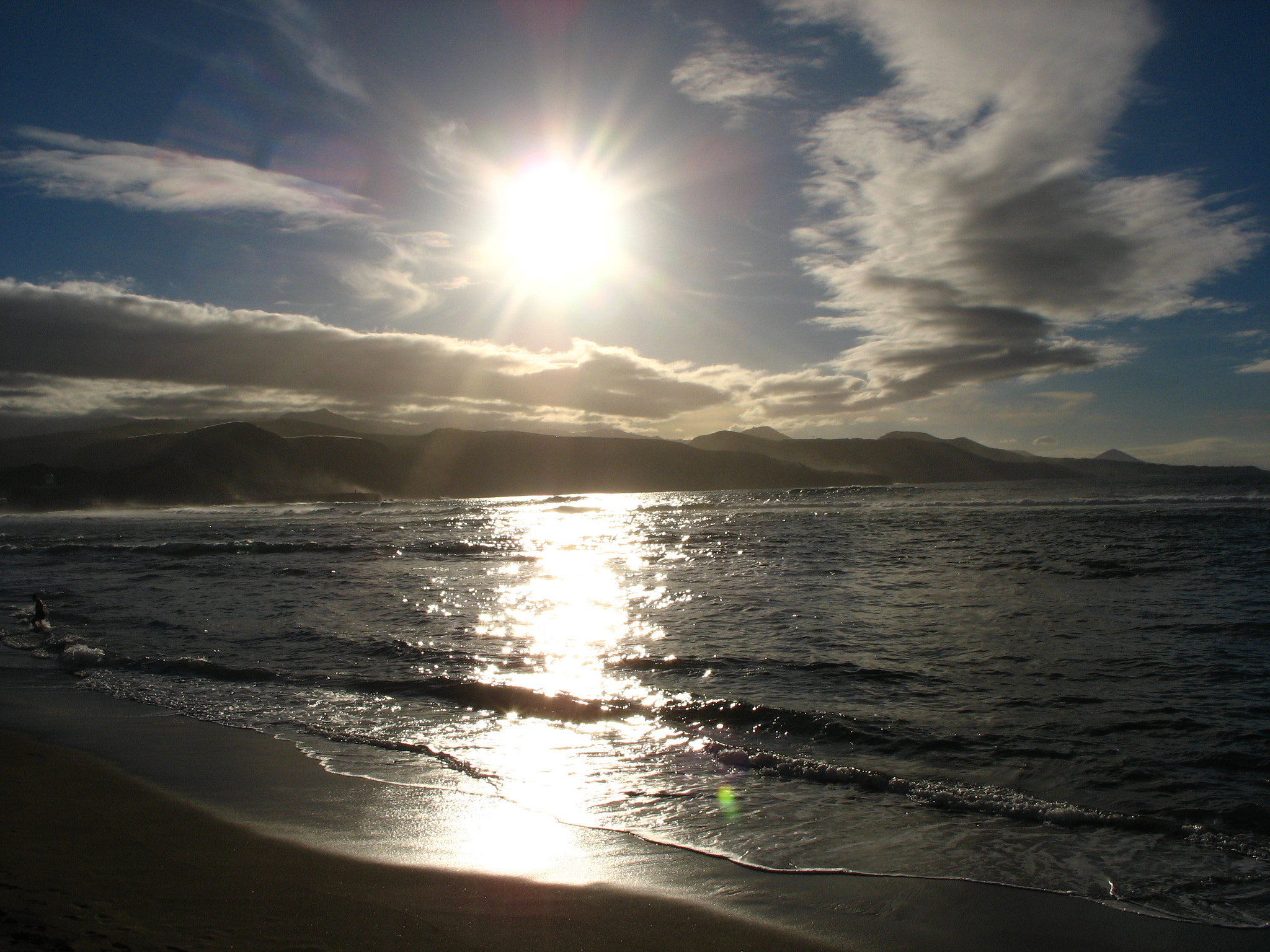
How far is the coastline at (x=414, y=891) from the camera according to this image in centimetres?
351

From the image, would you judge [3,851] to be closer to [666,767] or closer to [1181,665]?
[666,767]

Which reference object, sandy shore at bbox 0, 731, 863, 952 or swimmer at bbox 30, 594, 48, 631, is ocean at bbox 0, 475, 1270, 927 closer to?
swimmer at bbox 30, 594, 48, 631

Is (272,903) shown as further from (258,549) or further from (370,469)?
(370,469)

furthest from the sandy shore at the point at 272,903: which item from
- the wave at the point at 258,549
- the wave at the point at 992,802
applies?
the wave at the point at 258,549

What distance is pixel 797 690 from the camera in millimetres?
8469

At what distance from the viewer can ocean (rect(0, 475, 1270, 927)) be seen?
5047 millimetres

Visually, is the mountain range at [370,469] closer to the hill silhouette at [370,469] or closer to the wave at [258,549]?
the hill silhouette at [370,469]

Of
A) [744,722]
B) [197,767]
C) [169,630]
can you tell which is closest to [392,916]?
[197,767]

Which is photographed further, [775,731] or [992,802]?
[775,731]

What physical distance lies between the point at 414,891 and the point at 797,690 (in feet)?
17.6

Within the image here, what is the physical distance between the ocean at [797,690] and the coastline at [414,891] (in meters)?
0.33

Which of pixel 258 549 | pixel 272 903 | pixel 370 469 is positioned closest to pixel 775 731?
pixel 272 903

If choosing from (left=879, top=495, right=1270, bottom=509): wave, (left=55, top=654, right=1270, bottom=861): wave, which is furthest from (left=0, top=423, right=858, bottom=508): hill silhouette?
(left=55, top=654, right=1270, bottom=861): wave

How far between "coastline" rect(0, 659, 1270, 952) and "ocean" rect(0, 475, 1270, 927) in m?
0.33
